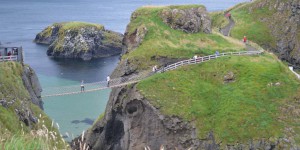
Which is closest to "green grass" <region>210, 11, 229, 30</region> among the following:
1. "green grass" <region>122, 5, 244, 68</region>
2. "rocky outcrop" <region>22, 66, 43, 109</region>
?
"green grass" <region>122, 5, 244, 68</region>

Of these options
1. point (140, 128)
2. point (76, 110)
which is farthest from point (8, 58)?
point (76, 110)

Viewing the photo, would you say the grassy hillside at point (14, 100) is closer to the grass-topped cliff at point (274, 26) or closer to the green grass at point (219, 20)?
the grass-topped cliff at point (274, 26)

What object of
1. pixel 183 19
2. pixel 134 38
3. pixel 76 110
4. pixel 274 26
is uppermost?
pixel 183 19

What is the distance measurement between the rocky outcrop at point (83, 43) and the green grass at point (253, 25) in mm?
51665

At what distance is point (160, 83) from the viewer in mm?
56094

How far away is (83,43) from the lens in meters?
148

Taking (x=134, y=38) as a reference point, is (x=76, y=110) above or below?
below

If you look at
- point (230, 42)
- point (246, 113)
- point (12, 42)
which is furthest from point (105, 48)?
point (246, 113)

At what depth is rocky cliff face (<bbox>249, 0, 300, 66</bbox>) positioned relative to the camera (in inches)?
3890

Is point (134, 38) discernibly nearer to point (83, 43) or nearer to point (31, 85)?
point (31, 85)

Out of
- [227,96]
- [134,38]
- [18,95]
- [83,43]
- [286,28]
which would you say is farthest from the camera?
[83,43]

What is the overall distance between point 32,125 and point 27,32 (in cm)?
15337

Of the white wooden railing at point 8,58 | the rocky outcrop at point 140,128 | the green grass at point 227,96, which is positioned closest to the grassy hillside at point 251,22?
the green grass at point 227,96

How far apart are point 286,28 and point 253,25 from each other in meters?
7.67
